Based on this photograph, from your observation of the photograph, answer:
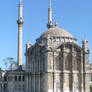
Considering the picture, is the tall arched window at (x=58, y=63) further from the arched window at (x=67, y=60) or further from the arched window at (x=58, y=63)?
the arched window at (x=67, y=60)

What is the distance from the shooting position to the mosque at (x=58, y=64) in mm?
42969

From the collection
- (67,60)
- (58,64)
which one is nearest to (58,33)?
(67,60)

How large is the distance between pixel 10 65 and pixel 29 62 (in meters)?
37.7

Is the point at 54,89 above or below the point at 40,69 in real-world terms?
below

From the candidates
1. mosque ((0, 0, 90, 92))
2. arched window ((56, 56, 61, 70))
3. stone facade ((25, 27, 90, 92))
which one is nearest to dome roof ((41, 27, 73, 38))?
mosque ((0, 0, 90, 92))

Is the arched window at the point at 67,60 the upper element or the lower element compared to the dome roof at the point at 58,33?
lower

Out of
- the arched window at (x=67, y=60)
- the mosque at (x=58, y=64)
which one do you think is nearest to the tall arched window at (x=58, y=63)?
the mosque at (x=58, y=64)

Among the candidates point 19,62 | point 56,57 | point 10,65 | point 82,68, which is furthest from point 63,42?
point 10,65

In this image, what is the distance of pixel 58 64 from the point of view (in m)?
43.9

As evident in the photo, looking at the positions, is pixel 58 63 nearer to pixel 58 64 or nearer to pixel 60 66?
pixel 58 64

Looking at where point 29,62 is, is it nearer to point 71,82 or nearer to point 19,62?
point 71,82

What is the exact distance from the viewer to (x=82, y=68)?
45.3 meters

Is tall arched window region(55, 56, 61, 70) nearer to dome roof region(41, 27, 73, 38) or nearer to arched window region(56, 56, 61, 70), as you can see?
arched window region(56, 56, 61, 70)

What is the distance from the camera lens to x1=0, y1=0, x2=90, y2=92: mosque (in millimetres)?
42969
